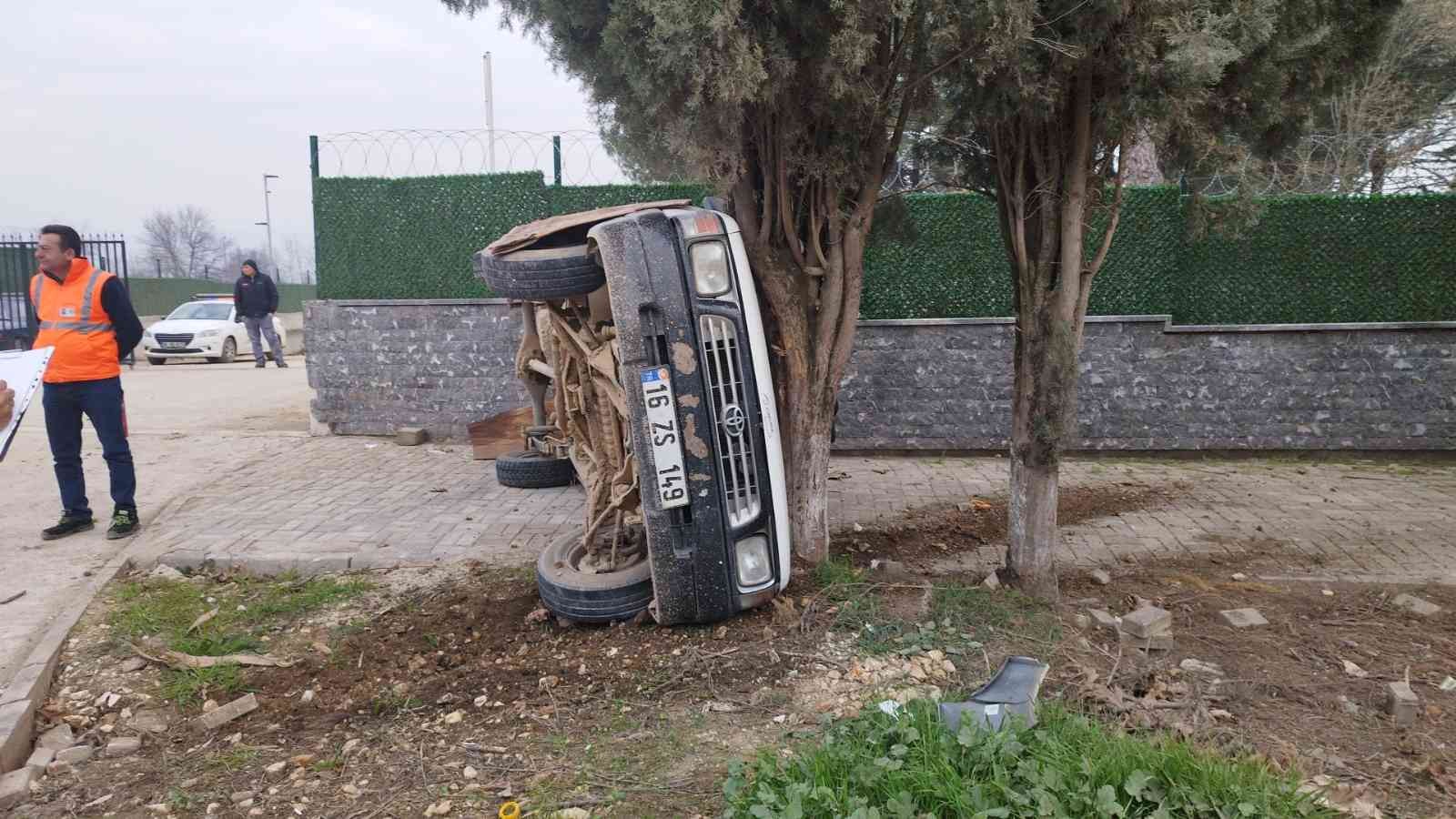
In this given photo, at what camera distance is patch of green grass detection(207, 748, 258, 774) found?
11.7 feet

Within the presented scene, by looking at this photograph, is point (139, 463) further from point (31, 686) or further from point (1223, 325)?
point (1223, 325)

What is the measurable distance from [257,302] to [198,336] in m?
4.29

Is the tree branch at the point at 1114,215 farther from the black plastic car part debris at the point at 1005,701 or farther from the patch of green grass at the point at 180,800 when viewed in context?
the patch of green grass at the point at 180,800

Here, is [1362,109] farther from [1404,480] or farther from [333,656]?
[333,656]

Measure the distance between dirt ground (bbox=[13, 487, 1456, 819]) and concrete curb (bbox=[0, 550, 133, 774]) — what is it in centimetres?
9

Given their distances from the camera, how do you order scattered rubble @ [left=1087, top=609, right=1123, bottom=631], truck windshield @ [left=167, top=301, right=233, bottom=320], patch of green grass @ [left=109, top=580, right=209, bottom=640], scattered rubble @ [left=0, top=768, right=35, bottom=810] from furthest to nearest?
truck windshield @ [left=167, top=301, right=233, bottom=320] < patch of green grass @ [left=109, top=580, right=209, bottom=640] < scattered rubble @ [left=1087, top=609, right=1123, bottom=631] < scattered rubble @ [left=0, top=768, right=35, bottom=810]

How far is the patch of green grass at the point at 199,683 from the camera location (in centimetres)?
429

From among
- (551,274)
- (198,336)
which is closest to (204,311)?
(198,336)

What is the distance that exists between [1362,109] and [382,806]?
50.4 ft

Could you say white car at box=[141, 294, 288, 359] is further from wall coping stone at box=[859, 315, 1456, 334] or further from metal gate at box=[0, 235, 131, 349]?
wall coping stone at box=[859, 315, 1456, 334]

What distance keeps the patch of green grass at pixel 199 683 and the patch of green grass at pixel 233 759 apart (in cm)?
69

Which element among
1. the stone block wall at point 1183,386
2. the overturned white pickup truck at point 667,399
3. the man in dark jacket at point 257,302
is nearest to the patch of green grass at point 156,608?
the overturned white pickup truck at point 667,399

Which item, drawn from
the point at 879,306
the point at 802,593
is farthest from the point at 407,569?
the point at 879,306

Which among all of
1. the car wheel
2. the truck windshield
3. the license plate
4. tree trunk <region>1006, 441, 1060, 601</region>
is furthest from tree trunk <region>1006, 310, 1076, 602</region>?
the truck windshield
